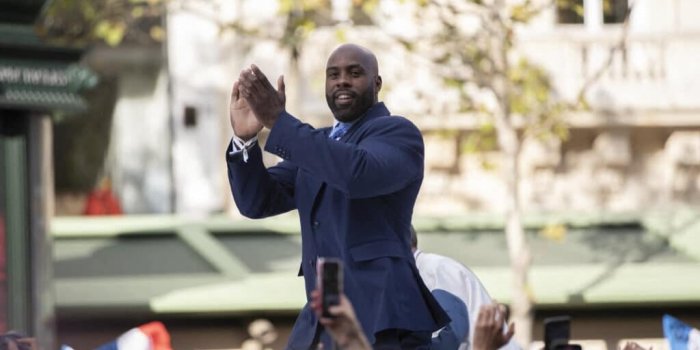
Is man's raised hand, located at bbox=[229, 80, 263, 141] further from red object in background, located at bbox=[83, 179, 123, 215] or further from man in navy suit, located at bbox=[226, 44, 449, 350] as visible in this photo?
red object in background, located at bbox=[83, 179, 123, 215]

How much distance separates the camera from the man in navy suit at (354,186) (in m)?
5.69

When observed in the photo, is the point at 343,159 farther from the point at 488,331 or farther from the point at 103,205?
the point at 103,205

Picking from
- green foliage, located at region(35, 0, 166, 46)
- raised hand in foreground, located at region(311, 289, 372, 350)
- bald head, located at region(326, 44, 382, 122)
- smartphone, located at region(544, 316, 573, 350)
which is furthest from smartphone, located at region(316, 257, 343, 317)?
green foliage, located at region(35, 0, 166, 46)

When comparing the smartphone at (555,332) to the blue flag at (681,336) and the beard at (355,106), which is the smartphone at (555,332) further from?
the blue flag at (681,336)

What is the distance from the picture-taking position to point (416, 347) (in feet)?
19.6

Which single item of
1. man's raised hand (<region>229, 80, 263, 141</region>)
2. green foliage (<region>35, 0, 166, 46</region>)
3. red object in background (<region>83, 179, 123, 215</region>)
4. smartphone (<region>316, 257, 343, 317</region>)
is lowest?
red object in background (<region>83, 179, 123, 215</region>)

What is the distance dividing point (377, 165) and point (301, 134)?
0.24m

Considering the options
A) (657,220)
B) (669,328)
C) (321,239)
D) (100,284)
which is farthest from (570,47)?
(321,239)

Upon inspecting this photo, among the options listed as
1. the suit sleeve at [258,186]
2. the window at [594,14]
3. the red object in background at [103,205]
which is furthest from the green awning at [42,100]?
the window at [594,14]

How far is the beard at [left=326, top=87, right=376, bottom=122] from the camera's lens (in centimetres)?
598

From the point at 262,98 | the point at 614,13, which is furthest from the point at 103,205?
the point at 262,98

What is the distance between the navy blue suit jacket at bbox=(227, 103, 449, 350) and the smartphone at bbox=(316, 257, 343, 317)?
990 millimetres

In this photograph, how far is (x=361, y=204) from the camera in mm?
5918

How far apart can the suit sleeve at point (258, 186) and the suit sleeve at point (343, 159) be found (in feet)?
0.90
